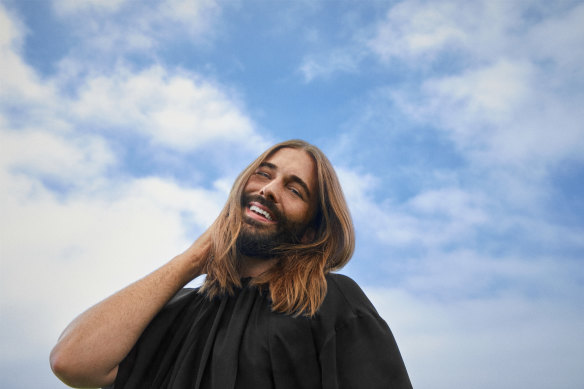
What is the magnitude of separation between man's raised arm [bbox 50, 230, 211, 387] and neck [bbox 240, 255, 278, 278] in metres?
0.48

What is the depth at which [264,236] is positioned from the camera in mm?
3396

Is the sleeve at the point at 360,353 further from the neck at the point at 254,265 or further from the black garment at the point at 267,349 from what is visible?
the neck at the point at 254,265

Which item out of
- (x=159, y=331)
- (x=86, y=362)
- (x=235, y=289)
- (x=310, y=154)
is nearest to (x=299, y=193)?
(x=310, y=154)

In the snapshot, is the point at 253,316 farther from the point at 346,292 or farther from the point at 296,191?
the point at 296,191

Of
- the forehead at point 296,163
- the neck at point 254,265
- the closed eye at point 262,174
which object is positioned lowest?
the neck at point 254,265

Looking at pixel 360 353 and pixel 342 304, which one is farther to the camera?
pixel 342 304

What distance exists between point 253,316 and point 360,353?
68 cm

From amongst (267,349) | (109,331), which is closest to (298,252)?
(267,349)

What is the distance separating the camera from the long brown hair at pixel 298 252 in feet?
9.90

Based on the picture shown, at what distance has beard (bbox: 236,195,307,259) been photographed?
339 cm

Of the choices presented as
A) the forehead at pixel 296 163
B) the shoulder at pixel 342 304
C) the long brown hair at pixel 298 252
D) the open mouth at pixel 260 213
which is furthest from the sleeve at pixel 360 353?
the forehead at pixel 296 163

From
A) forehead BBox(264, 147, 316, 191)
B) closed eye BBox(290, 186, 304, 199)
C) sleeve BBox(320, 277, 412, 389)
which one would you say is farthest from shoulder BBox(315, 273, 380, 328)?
forehead BBox(264, 147, 316, 191)

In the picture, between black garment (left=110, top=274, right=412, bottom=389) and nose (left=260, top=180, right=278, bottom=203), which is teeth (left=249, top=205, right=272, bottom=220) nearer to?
nose (left=260, top=180, right=278, bottom=203)

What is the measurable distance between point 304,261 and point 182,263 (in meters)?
0.80
